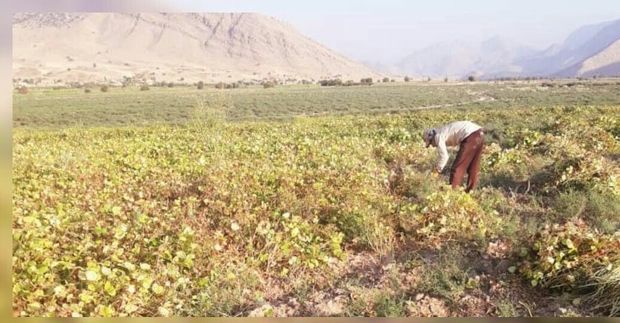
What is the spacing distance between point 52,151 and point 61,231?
2.88 meters

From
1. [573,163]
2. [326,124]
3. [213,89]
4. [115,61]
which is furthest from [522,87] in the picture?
[115,61]

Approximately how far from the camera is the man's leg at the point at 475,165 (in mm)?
4785

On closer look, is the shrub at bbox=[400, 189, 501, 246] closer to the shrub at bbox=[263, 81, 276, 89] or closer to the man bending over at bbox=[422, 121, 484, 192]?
the man bending over at bbox=[422, 121, 484, 192]

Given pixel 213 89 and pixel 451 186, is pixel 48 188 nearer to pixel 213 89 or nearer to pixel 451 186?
pixel 213 89

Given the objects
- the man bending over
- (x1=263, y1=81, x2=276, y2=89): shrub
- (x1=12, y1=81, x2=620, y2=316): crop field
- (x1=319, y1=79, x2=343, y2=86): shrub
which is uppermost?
(x1=319, y1=79, x2=343, y2=86): shrub

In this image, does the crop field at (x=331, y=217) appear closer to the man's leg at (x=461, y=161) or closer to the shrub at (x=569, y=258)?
the shrub at (x=569, y=258)

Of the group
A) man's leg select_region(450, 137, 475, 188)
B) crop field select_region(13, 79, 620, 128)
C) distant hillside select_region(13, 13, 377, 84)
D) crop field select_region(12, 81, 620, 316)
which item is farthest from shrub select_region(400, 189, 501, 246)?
crop field select_region(13, 79, 620, 128)

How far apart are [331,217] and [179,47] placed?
230 cm

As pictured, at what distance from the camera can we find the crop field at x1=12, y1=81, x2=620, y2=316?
3412 mm

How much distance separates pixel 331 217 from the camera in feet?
14.6

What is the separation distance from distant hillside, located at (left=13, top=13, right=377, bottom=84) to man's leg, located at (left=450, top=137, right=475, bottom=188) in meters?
1.08

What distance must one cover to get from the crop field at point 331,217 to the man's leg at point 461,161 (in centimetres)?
19

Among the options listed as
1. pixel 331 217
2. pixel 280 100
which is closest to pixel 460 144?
pixel 331 217

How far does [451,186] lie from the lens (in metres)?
4.65
